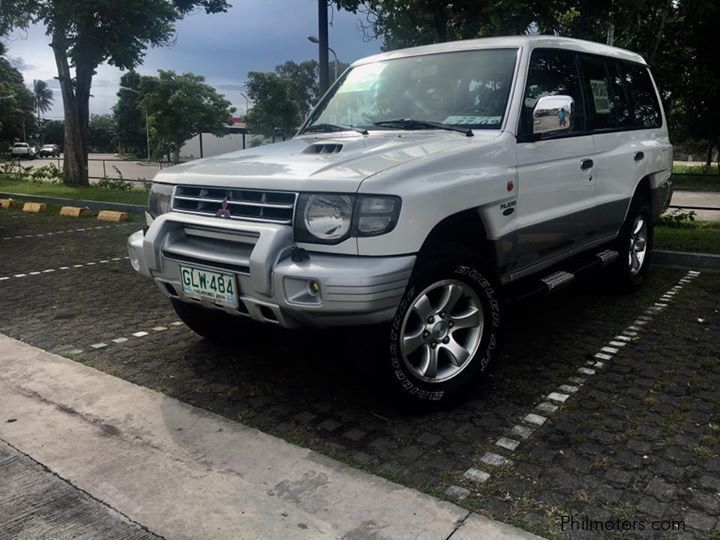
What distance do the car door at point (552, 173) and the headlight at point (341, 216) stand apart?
1.17m

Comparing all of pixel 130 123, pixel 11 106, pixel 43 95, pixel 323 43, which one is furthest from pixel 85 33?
pixel 43 95

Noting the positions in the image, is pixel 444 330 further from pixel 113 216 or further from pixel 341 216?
pixel 113 216

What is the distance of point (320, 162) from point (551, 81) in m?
1.91

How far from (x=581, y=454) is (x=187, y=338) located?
2866mm

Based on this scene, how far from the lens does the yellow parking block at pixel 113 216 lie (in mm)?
11281

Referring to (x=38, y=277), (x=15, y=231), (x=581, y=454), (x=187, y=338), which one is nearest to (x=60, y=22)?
(x=15, y=231)

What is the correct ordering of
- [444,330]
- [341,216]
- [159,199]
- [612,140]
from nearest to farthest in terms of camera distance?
[341,216] → [444,330] → [159,199] → [612,140]

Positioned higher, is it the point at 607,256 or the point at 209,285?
the point at 209,285

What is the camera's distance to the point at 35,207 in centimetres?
1309

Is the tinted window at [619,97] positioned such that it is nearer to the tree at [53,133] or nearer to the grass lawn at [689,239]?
the grass lawn at [689,239]

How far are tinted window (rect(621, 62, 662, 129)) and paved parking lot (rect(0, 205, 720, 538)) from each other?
4.86 ft

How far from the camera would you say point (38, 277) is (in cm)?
662

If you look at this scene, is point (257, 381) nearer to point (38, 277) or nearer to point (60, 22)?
point (38, 277)

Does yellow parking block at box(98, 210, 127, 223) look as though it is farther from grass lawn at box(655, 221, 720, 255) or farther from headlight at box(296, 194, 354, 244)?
headlight at box(296, 194, 354, 244)
